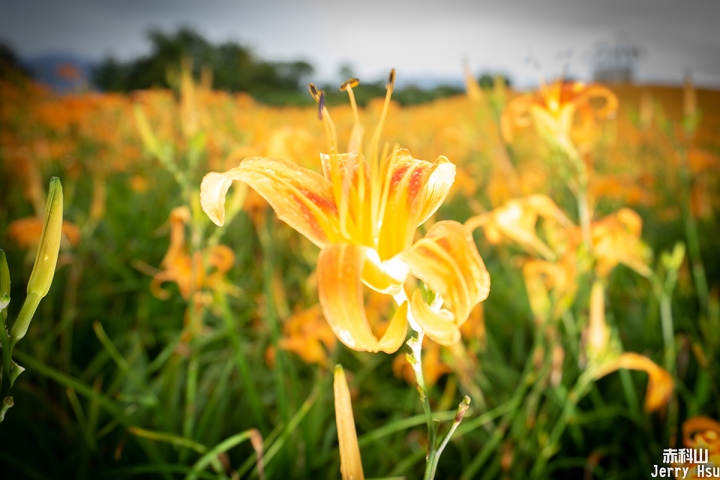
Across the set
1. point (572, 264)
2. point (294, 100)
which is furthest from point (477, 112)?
point (294, 100)

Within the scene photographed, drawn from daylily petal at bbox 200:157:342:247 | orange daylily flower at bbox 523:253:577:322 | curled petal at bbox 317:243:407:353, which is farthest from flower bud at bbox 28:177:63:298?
orange daylily flower at bbox 523:253:577:322

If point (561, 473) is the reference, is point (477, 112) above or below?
above

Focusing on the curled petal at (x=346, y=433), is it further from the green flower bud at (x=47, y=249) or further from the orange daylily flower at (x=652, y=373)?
the orange daylily flower at (x=652, y=373)

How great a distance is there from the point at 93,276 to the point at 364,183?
1918 millimetres

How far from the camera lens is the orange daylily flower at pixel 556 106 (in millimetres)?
930

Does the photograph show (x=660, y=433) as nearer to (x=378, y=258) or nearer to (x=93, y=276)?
(x=378, y=258)

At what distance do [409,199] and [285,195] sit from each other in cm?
12

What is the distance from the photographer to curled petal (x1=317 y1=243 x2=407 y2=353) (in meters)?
0.32

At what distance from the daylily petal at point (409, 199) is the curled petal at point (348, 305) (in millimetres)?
80

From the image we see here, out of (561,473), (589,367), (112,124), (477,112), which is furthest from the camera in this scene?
(112,124)

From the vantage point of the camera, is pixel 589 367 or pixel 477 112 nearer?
pixel 589 367

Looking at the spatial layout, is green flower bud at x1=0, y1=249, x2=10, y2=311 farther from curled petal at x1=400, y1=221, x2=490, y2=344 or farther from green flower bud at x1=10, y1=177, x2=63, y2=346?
curled petal at x1=400, y1=221, x2=490, y2=344

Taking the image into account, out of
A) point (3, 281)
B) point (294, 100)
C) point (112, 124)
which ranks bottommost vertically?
point (3, 281)

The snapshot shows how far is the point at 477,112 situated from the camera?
209 cm
